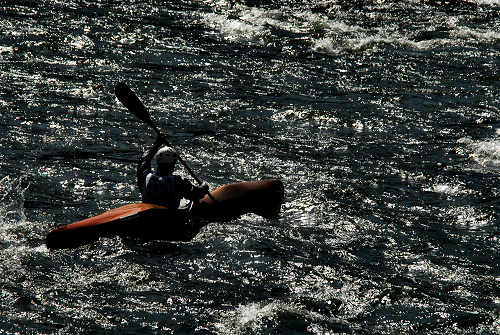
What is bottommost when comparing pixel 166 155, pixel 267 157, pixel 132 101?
pixel 267 157

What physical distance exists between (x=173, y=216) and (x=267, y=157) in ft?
10.9

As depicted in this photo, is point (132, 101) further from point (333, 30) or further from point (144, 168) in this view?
point (333, 30)

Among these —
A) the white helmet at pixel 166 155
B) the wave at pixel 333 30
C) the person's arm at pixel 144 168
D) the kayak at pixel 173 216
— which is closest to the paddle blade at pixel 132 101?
the person's arm at pixel 144 168

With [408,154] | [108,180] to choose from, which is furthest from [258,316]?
[408,154]

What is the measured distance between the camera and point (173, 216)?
8500 millimetres

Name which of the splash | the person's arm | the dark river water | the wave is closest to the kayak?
the dark river water

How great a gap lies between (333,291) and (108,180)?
398cm

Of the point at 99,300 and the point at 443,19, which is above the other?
the point at 443,19

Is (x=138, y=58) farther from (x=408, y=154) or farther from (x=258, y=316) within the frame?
(x=258, y=316)

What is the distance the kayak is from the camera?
813 cm

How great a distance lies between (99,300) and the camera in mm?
7297

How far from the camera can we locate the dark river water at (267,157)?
7.45 meters

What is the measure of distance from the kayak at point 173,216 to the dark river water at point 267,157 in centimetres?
16

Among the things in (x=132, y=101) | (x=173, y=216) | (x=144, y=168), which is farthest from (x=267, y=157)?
(x=173, y=216)
